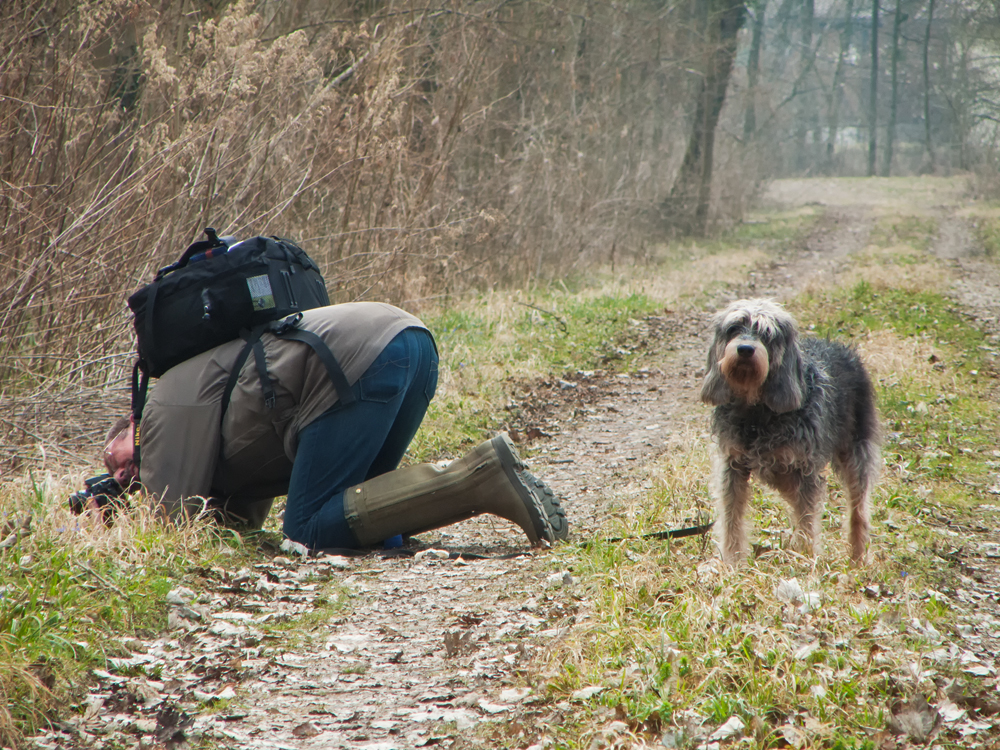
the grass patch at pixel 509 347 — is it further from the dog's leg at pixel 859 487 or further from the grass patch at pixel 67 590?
the dog's leg at pixel 859 487

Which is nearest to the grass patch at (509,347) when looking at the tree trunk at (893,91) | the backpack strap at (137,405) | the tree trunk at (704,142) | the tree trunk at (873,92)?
the backpack strap at (137,405)

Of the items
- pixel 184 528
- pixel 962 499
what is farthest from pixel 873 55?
pixel 184 528

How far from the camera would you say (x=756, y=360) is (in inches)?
155

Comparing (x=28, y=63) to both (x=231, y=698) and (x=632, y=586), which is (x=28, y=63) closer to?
(x=231, y=698)

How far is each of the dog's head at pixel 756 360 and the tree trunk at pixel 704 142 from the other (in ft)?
57.8

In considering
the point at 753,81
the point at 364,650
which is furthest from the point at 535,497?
the point at 753,81

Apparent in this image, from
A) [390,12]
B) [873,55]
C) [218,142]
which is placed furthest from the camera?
[873,55]

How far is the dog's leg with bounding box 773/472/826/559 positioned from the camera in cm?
418

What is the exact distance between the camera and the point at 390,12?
9562 millimetres

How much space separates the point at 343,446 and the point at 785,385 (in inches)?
85.1

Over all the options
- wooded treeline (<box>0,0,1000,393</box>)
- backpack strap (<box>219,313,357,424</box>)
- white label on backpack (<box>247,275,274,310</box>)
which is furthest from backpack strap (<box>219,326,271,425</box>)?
wooded treeline (<box>0,0,1000,393</box>)

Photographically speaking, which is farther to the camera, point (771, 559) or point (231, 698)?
point (771, 559)

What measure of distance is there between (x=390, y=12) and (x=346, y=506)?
274 inches

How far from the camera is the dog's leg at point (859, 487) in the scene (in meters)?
4.45
